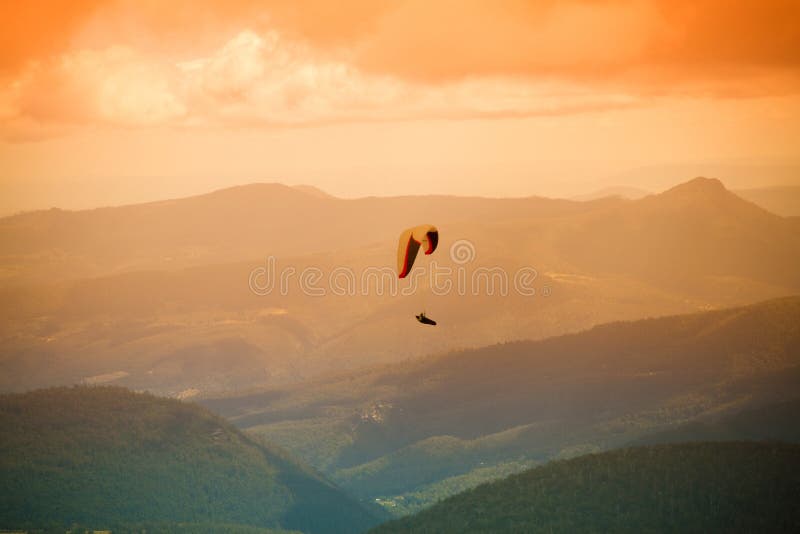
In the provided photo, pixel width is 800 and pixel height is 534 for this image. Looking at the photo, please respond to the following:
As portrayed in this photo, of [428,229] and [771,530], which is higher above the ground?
[428,229]

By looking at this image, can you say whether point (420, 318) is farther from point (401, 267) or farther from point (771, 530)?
point (771, 530)

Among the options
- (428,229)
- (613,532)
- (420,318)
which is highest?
(428,229)

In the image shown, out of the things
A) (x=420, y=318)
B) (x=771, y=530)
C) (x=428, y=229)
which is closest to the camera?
(x=420, y=318)

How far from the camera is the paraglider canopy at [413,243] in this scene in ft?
347

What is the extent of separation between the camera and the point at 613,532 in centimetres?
19888

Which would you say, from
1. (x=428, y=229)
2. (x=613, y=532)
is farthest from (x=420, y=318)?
(x=613, y=532)

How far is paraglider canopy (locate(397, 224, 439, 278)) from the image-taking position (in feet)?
347

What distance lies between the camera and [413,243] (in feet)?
368

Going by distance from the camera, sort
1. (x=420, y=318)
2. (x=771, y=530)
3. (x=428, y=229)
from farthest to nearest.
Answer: (x=771, y=530) < (x=428, y=229) < (x=420, y=318)

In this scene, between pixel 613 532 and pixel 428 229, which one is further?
pixel 613 532

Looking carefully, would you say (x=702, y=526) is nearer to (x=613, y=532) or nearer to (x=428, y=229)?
(x=613, y=532)

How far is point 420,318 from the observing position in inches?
3922

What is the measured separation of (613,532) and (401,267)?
11013cm

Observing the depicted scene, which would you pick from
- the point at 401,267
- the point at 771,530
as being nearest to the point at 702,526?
the point at 771,530
